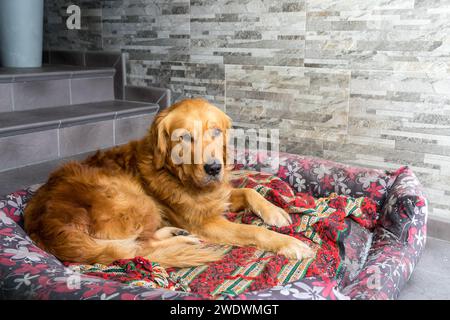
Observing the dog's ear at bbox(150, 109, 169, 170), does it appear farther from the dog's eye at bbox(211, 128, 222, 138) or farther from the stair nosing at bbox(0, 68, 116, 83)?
the stair nosing at bbox(0, 68, 116, 83)

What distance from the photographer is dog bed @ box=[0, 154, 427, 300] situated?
1480 mm

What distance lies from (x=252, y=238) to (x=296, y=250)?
0.70ft

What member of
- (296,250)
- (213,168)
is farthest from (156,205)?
(296,250)

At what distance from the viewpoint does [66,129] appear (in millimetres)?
3322

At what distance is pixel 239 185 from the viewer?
9.29ft

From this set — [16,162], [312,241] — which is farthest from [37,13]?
[312,241]

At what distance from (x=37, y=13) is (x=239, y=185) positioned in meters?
2.32

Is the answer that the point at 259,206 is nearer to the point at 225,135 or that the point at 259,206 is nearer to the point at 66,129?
the point at 225,135

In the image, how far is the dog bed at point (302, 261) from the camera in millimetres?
1480

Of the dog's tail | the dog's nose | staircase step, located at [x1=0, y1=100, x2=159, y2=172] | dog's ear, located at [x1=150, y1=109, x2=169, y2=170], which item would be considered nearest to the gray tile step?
staircase step, located at [x1=0, y1=100, x2=159, y2=172]

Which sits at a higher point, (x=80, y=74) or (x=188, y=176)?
(x=80, y=74)
